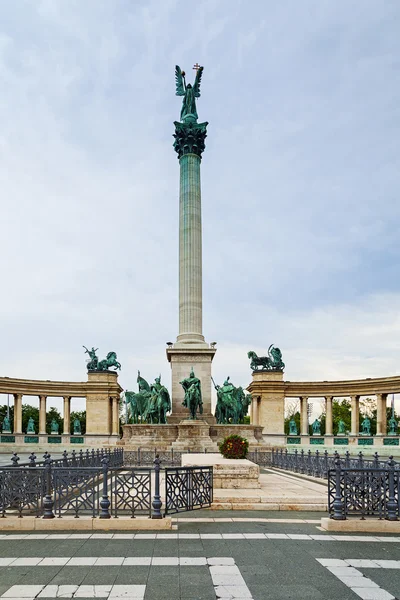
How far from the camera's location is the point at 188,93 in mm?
53000

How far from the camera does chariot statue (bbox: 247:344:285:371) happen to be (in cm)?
7600

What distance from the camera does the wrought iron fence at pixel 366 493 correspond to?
13289mm

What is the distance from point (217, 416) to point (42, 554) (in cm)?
3463

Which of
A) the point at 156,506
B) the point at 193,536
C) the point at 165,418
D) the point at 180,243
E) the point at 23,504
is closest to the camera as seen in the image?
the point at 193,536

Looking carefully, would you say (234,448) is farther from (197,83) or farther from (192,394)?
(197,83)

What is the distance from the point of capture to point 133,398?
4447 cm

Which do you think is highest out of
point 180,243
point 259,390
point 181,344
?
point 180,243

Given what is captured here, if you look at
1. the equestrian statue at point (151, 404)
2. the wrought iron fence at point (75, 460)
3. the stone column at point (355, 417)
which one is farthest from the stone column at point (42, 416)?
the stone column at point (355, 417)

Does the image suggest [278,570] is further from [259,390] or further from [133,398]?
[259,390]

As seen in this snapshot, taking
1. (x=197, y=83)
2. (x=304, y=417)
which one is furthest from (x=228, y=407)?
(x=304, y=417)

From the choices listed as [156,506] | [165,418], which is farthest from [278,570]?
[165,418]

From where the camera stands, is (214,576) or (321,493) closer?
(214,576)

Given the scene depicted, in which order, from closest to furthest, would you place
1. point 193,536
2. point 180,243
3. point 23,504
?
point 193,536
point 23,504
point 180,243

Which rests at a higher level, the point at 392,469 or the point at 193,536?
the point at 392,469
